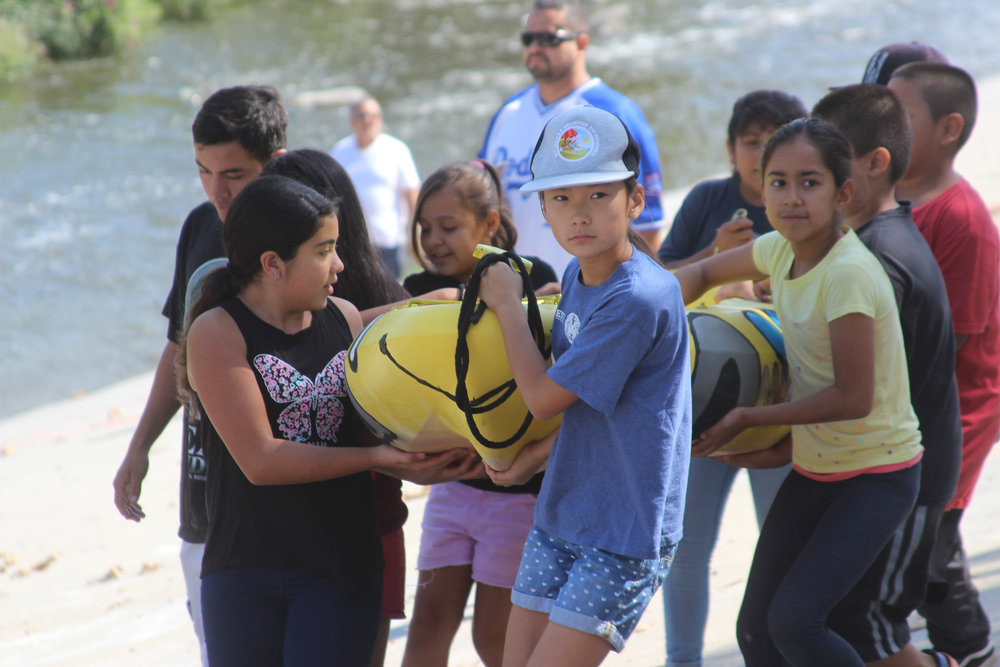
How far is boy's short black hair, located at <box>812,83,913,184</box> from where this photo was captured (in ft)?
10.5

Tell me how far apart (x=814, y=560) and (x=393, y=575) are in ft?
4.22

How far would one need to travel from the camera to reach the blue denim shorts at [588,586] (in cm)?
251

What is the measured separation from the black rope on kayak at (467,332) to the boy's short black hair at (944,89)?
5.91 ft

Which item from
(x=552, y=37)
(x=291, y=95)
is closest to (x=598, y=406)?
(x=552, y=37)

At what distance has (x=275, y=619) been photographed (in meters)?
2.72

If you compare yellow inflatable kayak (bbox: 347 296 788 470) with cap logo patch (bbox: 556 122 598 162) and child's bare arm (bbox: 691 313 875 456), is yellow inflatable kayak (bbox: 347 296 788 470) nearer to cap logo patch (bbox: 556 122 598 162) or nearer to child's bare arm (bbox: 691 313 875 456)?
cap logo patch (bbox: 556 122 598 162)

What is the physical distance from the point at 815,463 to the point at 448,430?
3.60ft

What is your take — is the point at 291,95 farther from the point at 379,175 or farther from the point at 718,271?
the point at 718,271

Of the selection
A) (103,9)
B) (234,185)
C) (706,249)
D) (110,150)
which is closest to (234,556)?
(234,185)

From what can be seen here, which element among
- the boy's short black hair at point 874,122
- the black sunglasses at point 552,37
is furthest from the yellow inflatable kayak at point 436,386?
the black sunglasses at point 552,37

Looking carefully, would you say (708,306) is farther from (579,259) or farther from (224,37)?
(224,37)

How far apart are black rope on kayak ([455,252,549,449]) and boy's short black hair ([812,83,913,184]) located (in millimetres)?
1212

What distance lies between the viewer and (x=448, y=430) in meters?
2.80

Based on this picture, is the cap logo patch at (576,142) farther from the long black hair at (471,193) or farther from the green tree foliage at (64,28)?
the green tree foliage at (64,28)
